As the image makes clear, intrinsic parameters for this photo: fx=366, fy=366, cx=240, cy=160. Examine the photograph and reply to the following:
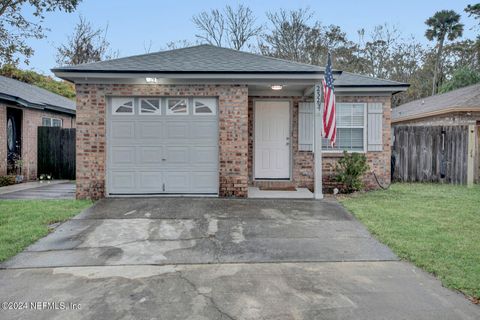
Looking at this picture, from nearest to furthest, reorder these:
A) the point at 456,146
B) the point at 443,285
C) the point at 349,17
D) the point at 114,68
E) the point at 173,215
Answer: the point at 443,285 < the point at 173,215 < the point at 114,68 < the point at 456,146 < the point at 349,17

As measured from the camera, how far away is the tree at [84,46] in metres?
26.8

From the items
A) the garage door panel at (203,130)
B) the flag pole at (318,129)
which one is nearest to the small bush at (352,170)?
the flag pole at (318,129)

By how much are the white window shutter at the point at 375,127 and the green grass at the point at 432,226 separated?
51.4 inches

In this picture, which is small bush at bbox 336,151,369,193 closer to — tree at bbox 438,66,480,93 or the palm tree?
tree at bbox 438,66,480,93

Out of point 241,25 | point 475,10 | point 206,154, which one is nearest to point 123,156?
point 206,154

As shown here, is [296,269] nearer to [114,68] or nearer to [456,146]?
[114,68]

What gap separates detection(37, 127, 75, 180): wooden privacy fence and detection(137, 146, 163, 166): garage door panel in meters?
6.47

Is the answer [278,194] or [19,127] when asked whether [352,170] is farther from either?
[19,127]

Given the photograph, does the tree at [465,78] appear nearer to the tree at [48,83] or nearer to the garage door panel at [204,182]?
the garage door panel at [204,182]

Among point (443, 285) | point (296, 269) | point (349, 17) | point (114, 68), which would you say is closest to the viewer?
point (443, 285)

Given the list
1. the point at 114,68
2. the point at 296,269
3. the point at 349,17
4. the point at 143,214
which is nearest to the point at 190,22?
the point at 349,17

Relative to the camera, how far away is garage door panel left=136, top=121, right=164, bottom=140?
28.1ft

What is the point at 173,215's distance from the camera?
22.7 feet

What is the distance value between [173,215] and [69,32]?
2528 cm
